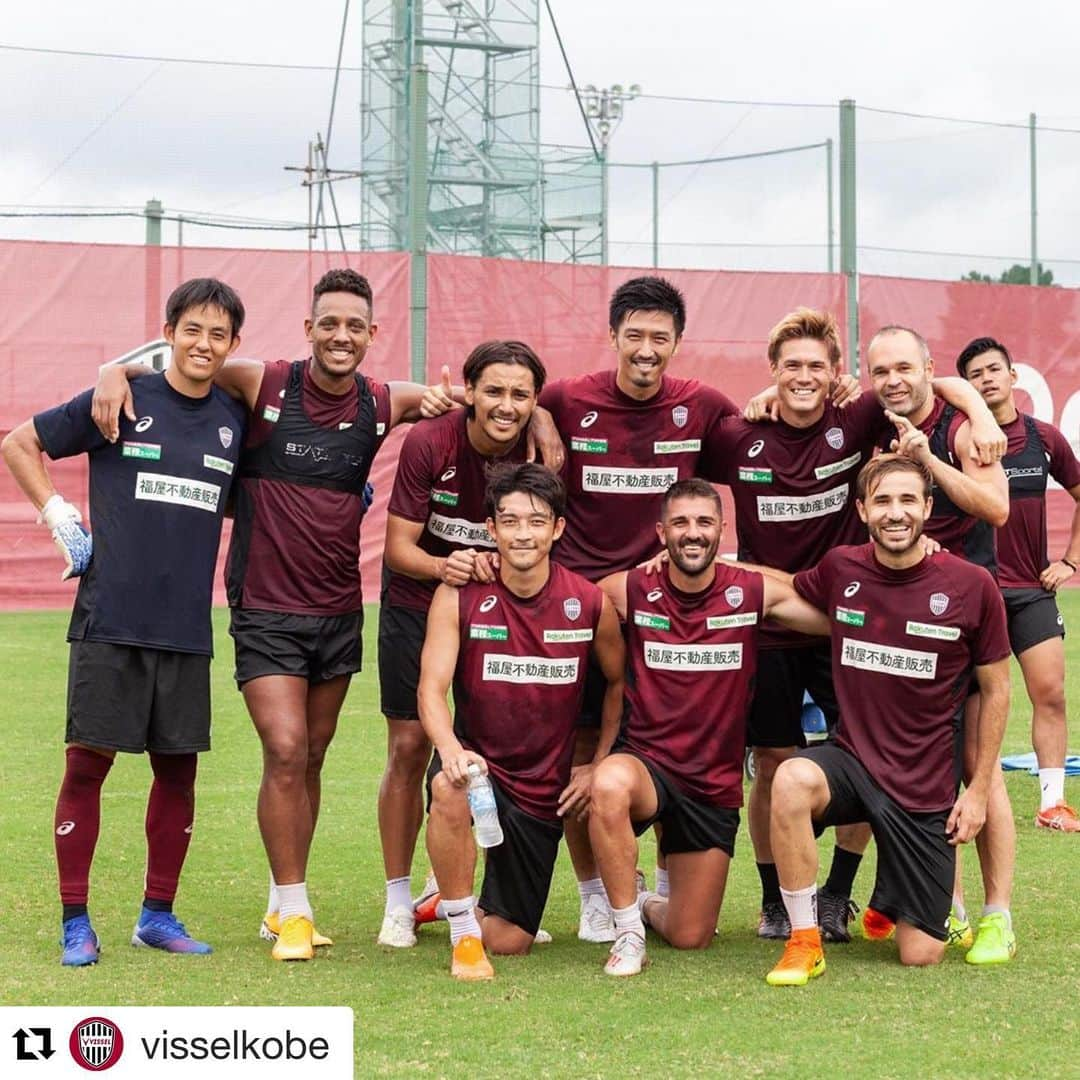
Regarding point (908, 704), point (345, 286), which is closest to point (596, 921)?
point (908, 704)

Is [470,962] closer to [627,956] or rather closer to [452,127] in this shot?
[627,956]

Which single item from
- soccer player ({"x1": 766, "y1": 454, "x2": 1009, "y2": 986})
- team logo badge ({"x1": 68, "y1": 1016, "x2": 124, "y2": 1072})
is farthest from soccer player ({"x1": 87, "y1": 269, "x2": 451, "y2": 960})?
team logo badge ({"x1": 68, "y1": 1016, "x2": 124, "y2": 1072})

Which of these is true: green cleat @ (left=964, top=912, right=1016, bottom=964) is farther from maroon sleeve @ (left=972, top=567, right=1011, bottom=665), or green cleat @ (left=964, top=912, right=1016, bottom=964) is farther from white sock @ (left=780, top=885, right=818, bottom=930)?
maroon sleeve @ (left=972, top=567, right=1011, bottom=665)

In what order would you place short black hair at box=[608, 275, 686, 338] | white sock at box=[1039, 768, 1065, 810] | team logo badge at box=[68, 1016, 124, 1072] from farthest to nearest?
white sock at box=[1039, 768, 1065, 810] < short black hair at box=[608, 275, 686, 338] < team logo badge at box=[68, 1016, 124, 1072]

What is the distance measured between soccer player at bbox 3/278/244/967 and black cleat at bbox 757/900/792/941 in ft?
5.69

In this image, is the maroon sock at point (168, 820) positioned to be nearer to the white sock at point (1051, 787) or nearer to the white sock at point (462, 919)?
the white sock at point (462, 919)

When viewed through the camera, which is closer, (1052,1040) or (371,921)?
(1052,1040)

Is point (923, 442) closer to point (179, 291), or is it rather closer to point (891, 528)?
point (891, 528)

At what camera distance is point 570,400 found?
18.4ft

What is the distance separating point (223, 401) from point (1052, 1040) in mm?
2991

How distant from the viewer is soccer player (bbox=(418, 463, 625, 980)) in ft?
16.6

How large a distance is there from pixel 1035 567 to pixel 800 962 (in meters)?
3.27

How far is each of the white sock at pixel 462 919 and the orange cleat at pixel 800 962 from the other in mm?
839

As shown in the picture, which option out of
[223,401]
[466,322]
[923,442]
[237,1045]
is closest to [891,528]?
[923,442]
